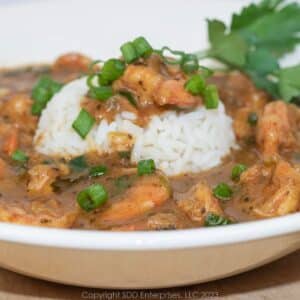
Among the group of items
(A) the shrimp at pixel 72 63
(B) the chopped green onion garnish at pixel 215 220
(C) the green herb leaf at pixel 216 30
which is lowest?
(A) the shrimp at pixel 72 63

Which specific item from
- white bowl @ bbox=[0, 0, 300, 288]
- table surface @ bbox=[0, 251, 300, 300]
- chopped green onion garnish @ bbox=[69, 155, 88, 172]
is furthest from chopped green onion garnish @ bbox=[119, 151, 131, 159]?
white bowl @ bbox=[0, 0, 300, 288]

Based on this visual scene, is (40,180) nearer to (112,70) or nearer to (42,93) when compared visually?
(112,70)

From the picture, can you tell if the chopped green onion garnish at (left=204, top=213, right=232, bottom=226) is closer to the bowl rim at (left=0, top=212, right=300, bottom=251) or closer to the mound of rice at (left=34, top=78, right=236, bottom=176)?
the bowl rim at (left=0, top=212, right=300, bottom=251)

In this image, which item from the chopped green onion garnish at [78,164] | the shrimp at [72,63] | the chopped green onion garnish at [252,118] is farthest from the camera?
the shrimp at [72,63]

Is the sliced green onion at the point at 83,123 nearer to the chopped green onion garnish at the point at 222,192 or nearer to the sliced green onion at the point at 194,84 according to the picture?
the sliced green onion at the point at 194,84

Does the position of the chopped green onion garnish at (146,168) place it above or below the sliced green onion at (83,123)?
above

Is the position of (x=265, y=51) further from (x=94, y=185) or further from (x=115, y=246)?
(x=115, y=246)

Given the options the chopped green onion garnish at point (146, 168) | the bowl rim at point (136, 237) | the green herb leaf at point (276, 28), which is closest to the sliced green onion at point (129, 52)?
the chopped green onion garnish at point (146, 168)

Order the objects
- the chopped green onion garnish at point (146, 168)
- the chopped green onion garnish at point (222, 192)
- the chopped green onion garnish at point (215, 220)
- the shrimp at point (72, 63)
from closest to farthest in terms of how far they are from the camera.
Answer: the chopped green onion garnish at point (215, 220) → the chopped green onion garnish at point (222, 192) → the chopped green onion garnish at point (146, 168) → the shrimp at point (72, 63)
